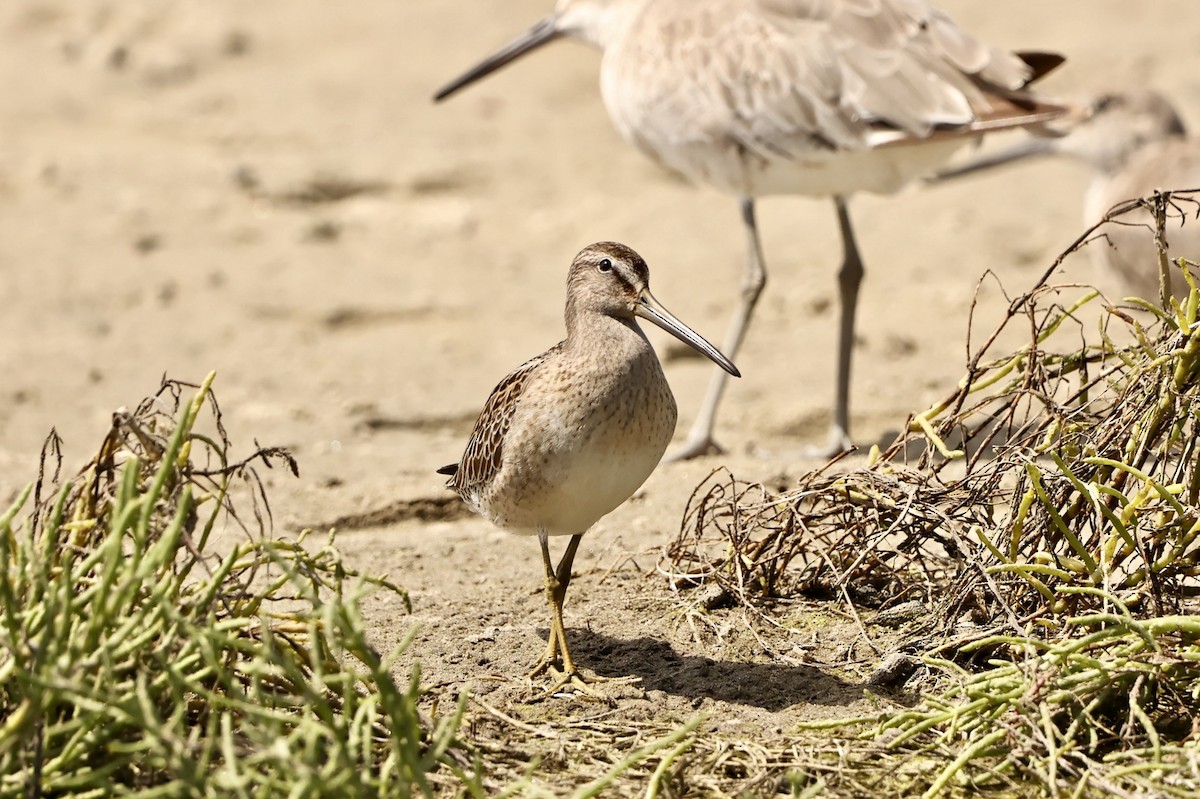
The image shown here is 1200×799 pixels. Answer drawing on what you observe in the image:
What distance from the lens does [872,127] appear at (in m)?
6.03

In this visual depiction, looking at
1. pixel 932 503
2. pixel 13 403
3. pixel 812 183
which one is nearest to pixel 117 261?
pixel 13 403

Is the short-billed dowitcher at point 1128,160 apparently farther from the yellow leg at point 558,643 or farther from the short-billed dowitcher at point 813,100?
the yellow leg at point 558,643

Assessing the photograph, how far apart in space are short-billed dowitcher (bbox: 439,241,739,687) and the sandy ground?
0.36 m

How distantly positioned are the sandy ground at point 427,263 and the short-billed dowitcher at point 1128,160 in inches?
20.5

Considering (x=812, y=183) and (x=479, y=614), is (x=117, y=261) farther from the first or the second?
(x=479, y=614)

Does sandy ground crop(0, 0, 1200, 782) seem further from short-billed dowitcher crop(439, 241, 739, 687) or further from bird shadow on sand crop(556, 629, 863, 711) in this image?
short-billed dowitcher crop(439, 241, 739, 687)

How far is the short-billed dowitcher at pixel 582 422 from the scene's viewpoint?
364 centimetres

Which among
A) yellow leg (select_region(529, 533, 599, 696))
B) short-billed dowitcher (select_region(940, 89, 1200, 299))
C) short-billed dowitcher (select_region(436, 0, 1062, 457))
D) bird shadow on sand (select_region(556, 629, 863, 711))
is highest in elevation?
short-billed dowitcher (select_region(436, 0, 1062, 457))

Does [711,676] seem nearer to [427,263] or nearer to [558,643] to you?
[558,643]

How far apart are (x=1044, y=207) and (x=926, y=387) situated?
2199mm

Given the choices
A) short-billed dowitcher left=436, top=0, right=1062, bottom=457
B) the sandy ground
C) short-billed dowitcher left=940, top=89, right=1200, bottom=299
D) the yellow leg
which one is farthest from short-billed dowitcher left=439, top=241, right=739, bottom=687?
short-billed dowitcher left=940, top=89, right=1200, bottom=299

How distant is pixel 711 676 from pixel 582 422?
0.69 m

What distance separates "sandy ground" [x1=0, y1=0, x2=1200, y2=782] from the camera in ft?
14.8

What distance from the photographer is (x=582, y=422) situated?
362cm
